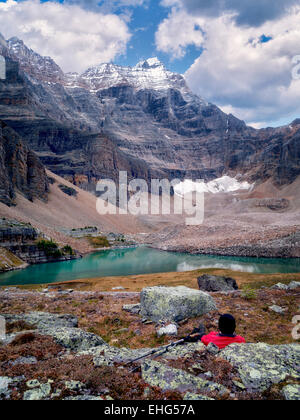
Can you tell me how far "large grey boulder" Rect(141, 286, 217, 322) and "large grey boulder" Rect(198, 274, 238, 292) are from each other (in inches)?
406

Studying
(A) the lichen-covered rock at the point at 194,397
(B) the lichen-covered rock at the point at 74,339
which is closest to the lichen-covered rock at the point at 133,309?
(B) the lichen-covered rock at the point at 74,339

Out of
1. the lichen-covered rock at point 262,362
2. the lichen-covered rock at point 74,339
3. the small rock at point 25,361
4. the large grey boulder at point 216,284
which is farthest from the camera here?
the large grey boulder at point 216,284

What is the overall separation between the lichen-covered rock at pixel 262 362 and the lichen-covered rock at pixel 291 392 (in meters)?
0.30

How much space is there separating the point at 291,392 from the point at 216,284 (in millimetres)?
20278

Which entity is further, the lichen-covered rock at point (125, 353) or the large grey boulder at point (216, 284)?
the large grey boulder at point (216, 284)

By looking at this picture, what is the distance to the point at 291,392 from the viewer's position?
4.59 m

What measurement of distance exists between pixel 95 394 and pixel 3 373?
7.60ft

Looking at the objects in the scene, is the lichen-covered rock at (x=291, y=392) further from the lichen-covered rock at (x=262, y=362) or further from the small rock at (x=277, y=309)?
the small rock at (x=277, y=309)

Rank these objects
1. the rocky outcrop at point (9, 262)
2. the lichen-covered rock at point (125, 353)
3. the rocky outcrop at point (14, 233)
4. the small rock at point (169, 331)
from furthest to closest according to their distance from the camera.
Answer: the rocky outcrop at point (14, 233), the rocky outcrop at point (9, 262), the small rock at point (169, 331), the lichen-covered rock at point (125, 353)

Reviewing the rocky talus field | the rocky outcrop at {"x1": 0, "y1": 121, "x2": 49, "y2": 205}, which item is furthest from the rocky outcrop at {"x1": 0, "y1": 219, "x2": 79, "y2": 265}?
the rocky talus field

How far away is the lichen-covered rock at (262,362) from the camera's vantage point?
16.7 ft

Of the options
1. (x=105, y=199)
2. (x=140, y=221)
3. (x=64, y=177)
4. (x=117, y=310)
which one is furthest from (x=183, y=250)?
(x=64, y=177)

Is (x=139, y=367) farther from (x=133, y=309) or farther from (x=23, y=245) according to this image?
(x=23, y=245)

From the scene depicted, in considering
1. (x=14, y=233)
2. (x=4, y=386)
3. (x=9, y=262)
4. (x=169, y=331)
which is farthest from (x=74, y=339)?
(x=14, y=233)
